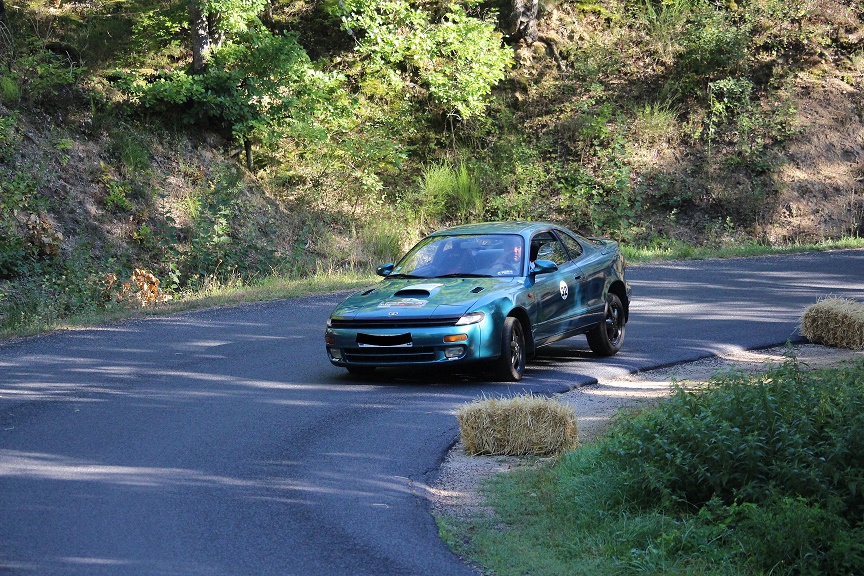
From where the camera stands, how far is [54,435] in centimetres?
900

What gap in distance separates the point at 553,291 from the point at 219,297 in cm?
715

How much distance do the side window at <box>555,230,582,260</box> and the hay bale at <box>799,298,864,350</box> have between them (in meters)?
2.99

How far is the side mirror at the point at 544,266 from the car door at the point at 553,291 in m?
0.14

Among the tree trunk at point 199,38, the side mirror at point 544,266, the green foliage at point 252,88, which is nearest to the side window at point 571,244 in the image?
the side mirror at point 544,266

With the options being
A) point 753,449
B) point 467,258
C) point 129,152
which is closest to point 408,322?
point 467,258

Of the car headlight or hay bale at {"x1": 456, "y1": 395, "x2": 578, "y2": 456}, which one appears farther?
the car headlight

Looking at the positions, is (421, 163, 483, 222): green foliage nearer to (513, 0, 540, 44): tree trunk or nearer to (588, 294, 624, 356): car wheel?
(513, 0, 540, 44): tree trunk

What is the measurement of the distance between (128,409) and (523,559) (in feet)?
16.8

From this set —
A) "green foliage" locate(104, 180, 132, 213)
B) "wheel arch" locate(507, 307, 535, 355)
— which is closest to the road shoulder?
"wheel arch" locate(507, 307, 535, 355)

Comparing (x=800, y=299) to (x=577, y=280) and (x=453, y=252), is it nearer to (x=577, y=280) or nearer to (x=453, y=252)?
(x=577, y=280)

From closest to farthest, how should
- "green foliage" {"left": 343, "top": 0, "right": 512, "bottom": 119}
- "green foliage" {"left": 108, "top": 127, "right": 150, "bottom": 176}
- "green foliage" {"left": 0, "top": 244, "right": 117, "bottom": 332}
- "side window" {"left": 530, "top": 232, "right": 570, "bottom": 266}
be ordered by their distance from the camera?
"side window" {"left": 530, "top": 232, "right": 570, "bottom": 266} → "green foliage" {"left": 0, "top": 244, "right": 117, "bottom": 332} → "green foliage" {"left": 108, "top": 127, "right": 150, "bottom": 176} → "green foliage" {"left": 343, "top": 0, "right": 512, "bottom": 119}

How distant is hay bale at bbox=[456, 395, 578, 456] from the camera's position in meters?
8.47

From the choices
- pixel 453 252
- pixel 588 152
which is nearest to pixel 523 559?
pixel 453 252

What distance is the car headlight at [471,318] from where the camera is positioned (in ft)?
35.6
